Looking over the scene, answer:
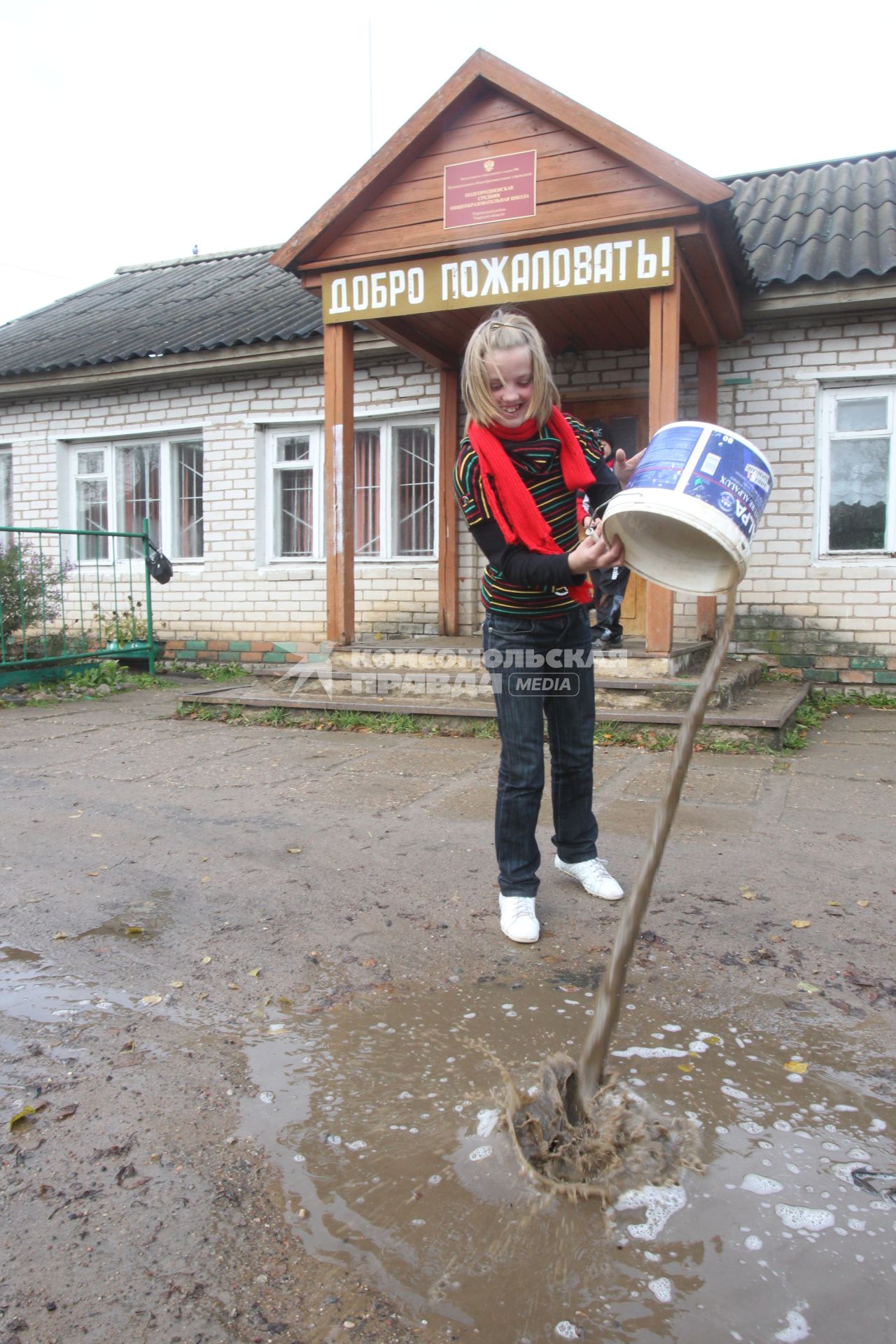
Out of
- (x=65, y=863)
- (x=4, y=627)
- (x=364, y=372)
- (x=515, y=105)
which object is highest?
(x=515, y=105)

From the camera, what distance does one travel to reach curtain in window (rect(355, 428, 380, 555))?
920cm

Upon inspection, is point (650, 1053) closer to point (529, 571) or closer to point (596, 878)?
point (596, 878)

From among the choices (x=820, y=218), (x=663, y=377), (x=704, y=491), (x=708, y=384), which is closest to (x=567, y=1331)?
(x=704, y=491)

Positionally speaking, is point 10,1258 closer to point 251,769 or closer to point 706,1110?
point 706,1110

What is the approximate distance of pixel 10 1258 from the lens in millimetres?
1390

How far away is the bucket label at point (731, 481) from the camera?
188cm

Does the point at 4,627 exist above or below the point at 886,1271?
above

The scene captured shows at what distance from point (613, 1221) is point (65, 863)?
8.45 ft

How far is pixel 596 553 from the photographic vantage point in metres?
2.18

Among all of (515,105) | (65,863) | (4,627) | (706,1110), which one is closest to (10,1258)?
(706,1110)

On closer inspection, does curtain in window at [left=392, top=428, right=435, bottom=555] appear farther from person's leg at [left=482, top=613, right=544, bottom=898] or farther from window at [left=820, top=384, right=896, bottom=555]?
person's leg at [left=482, top=613, right=544, bottom=898]

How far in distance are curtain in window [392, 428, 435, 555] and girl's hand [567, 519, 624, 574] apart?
22.5 feet

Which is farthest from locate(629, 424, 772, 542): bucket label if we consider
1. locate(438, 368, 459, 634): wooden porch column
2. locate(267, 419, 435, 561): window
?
locate(267, 419, 435, 561): window

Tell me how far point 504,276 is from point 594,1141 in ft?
19.0
